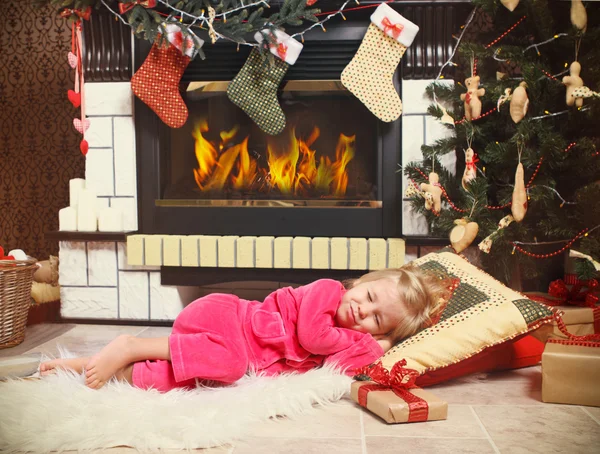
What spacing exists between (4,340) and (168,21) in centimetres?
137

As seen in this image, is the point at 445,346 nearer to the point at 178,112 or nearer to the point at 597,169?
the point at 597,169

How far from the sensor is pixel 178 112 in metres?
2.59

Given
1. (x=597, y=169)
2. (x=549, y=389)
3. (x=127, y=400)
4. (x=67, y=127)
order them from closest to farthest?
(x=127, y=400) < (x=549, y=389) < (x=597, y=169) < (x=67, y=127)

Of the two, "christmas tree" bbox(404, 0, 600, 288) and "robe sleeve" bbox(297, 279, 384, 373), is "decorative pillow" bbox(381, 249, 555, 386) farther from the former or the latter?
"christmas tree" bbox(404, 0, 600, 288)

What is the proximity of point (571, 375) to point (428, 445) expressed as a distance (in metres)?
0.52

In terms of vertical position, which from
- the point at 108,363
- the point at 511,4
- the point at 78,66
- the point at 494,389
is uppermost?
the point at 511,4

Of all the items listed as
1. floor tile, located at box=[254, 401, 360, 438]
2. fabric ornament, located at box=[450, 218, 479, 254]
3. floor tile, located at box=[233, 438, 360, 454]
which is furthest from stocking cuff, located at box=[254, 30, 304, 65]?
floor tile, located at box=[233, 438, 360, 454]

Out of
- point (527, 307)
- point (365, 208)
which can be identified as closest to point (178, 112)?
point (365, 208)

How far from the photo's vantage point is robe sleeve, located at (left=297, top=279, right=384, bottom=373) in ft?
5.71

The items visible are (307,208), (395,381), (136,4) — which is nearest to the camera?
(395,381)

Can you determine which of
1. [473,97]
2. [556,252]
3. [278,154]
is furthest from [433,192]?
[278,154]

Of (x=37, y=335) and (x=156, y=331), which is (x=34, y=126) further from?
(x=156, y=331)

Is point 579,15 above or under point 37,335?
above

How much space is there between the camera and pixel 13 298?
226 cm
